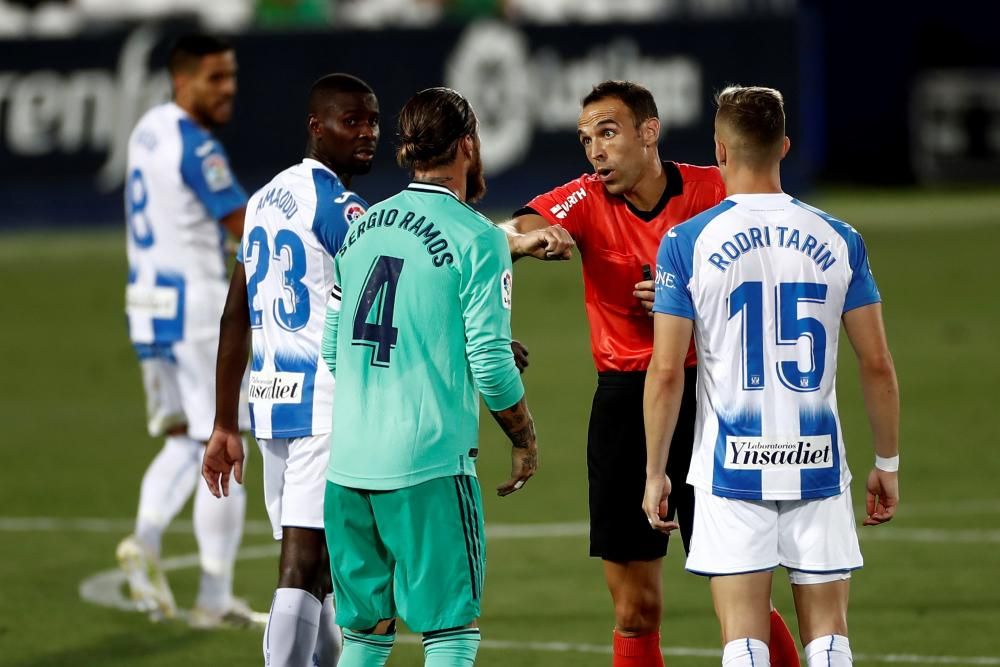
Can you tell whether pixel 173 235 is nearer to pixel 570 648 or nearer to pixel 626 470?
pixel 570 648

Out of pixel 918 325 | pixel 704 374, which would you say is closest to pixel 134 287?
pixel 704 374

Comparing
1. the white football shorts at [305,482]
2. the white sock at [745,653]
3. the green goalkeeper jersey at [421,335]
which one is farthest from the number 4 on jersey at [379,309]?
the white sock at [745,653]

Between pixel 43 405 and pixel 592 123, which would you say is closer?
pixel 592 123

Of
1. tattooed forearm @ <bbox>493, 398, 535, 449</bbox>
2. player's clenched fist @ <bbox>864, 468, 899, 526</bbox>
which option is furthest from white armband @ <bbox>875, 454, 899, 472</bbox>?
tattooed forearm @ <bbox>493, 398, 535, 449</bbox>

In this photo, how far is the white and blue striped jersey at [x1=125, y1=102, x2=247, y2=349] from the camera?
25.6 ft

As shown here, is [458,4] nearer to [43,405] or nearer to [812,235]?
[43,405]

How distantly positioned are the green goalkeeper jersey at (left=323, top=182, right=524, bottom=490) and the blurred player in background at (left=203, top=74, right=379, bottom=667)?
770mm

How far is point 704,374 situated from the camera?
4891mm

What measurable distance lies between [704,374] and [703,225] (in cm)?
44

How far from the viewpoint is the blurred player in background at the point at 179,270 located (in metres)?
7.71

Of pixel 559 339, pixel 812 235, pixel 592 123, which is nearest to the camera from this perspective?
pixel 812 235

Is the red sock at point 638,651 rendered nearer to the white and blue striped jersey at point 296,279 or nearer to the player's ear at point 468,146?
the white and blue striped jersey at point 296,279

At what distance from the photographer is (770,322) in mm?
4738

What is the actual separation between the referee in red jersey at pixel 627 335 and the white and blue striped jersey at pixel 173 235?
2477mm
